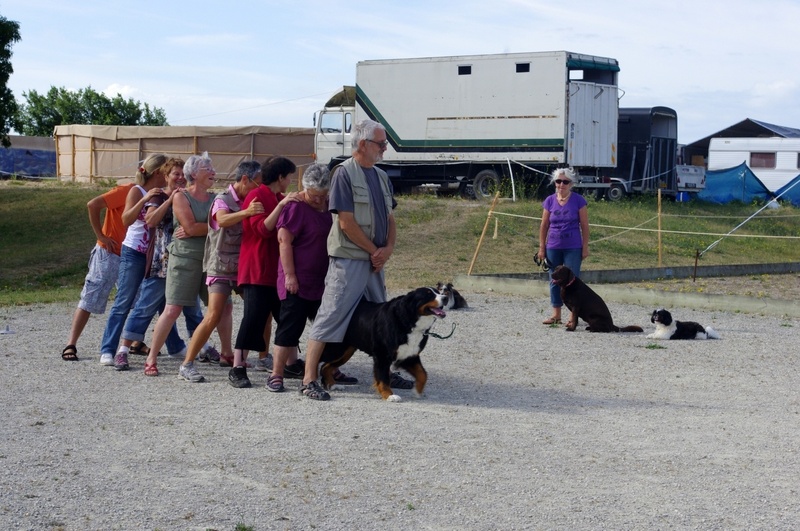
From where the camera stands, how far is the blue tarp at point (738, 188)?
31.0 meters

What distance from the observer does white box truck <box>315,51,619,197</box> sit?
77.2ft

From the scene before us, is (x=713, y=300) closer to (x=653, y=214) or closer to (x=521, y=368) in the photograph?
(x=521, y=368)

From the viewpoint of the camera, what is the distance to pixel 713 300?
467 inches

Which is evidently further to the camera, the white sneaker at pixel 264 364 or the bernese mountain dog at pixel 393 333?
the white sneaker at pixel 264 364

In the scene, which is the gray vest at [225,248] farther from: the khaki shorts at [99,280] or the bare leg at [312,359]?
the khaki shorts at [99,280]

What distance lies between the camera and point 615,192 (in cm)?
2555

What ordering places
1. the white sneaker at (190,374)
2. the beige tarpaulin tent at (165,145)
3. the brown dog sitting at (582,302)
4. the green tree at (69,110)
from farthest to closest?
the green tree at (69,110) → the beige tarpaulin tent at (165,145) → the brown dog sitting at (582,302) → the white sneaker at (190,374)

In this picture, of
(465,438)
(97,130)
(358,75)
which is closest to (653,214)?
(358,75)

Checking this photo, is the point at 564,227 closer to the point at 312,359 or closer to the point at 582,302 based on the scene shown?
the point at 582,302

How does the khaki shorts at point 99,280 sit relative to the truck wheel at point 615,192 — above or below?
below

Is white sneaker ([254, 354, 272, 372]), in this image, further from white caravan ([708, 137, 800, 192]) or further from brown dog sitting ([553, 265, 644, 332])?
white caravan ([708, 137, 800, 192])

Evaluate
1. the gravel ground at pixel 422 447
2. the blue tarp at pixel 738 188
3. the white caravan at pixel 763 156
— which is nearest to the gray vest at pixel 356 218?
the gravel ground at pixel 422 447

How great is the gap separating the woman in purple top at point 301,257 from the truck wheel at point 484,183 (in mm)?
17867

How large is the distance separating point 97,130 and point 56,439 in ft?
103
